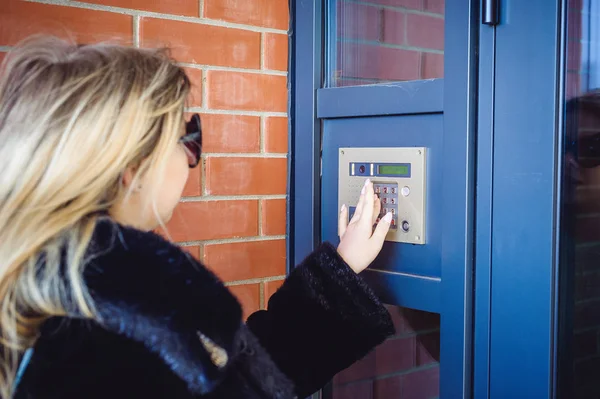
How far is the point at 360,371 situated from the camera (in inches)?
69.6

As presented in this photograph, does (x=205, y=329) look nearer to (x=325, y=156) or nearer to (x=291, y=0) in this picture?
(x=325, y=156)

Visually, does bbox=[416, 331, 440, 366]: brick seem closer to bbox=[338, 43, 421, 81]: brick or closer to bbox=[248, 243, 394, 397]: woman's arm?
bbox=[248, 243, 394, 397]: woman's arm

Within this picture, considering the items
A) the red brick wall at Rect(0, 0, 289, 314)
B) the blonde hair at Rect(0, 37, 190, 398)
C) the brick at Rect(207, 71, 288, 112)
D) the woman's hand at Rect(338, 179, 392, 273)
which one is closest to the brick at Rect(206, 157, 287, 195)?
the red brick wall at Rect(0, 0, 289, 314)

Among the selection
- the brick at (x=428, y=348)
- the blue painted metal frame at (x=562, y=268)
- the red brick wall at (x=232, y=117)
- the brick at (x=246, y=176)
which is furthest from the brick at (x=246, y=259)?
the blue painted metal frame at (x=562, y=268)

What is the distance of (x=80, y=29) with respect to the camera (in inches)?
60.9

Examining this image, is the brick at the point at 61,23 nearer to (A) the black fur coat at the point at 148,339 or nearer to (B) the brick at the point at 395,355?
(A) the black fur coat at the point at 148,339

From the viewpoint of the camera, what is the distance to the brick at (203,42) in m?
1.65

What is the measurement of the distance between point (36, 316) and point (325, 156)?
0.86 meters

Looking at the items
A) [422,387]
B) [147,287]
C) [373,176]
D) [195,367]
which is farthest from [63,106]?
[422,387]

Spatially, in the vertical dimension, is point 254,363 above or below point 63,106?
below

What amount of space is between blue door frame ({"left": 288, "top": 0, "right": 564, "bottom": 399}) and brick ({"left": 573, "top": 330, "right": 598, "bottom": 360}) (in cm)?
4

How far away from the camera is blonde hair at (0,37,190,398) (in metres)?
1.02

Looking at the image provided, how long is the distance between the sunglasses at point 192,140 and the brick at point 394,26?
21.6 inches

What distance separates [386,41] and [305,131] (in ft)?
0.97
